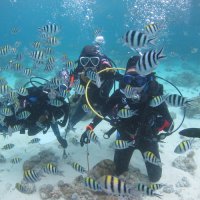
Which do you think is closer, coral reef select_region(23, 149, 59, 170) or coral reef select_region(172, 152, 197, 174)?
coral reef select_region(23, 149, 59, 170)

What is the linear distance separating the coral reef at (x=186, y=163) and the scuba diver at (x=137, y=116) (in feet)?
3.72

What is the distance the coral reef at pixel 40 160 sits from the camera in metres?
7.40

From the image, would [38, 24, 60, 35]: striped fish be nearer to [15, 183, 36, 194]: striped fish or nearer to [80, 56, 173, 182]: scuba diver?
[80, 56, 173, 182]: scuba diver

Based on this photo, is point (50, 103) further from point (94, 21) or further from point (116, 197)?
point (94, 21)

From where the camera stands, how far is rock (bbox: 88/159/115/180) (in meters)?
6.57

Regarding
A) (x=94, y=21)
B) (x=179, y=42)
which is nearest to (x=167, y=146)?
(x=179, y=42)

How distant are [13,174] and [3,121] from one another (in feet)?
5.07

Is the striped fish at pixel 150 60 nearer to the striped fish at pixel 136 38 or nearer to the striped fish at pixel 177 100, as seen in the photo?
the striped fish at pixel 136 38

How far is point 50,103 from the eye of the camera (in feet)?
21.4

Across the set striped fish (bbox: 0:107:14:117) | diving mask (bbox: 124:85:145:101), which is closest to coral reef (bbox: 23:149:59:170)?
striped fish (bbox: 0:107:14:117)

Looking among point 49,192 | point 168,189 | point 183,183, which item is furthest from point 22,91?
point 183,183

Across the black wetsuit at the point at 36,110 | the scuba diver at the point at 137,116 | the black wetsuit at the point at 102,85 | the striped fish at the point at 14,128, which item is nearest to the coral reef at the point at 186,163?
the scuba diver at the point at 137,116

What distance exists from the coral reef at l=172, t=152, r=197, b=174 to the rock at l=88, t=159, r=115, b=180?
7.32ft

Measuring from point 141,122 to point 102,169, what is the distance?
5.09ft
